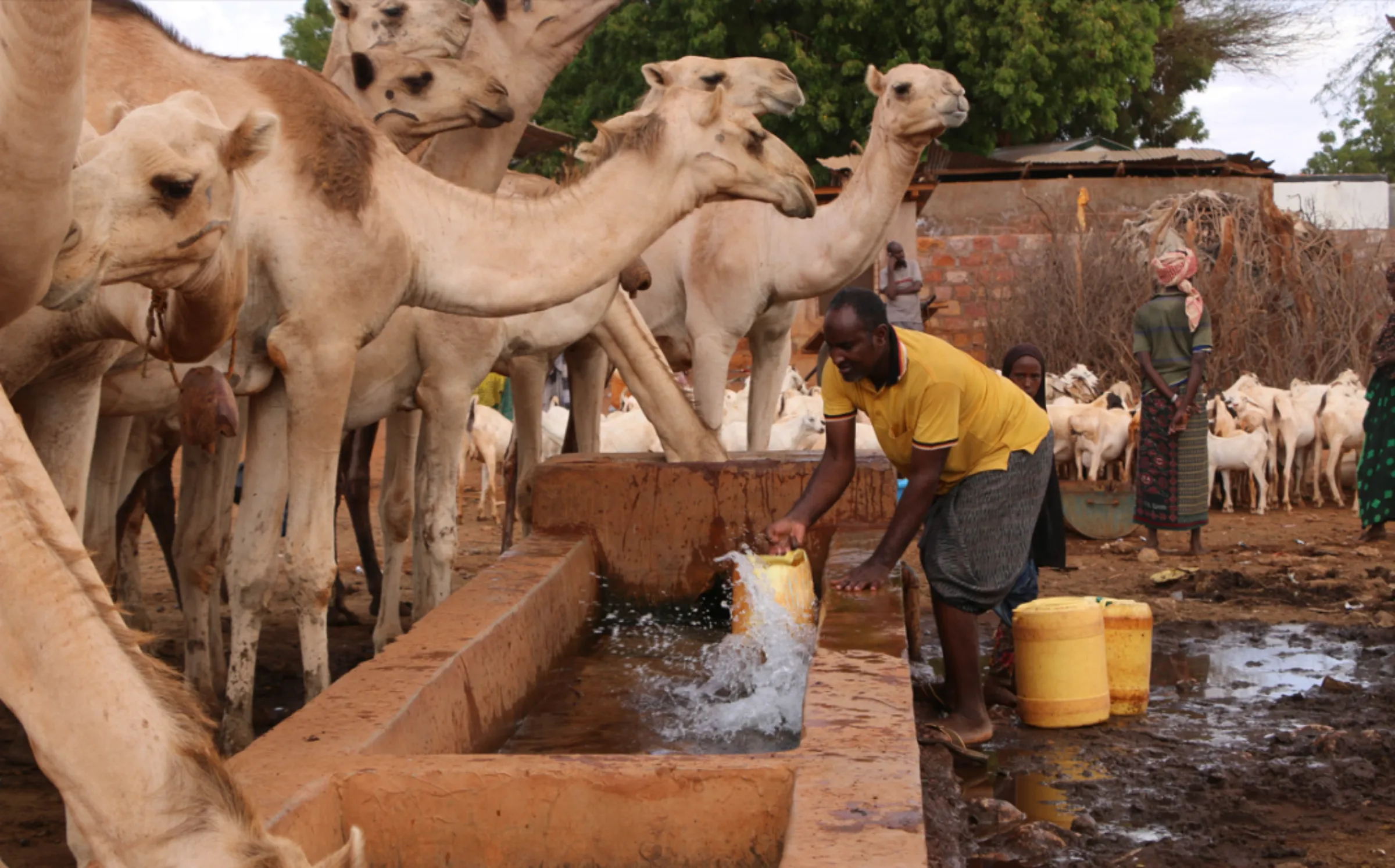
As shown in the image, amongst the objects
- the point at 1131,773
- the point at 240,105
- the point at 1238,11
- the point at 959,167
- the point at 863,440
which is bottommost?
the point at 1131,773

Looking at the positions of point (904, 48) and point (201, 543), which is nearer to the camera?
point (201, 543)

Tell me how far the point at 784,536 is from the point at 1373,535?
7531mm

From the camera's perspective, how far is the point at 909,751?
347 centimetres

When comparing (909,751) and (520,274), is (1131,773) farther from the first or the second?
(520,274)

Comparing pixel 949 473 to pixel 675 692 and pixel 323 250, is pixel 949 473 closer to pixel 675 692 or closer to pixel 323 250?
pixel 675 692

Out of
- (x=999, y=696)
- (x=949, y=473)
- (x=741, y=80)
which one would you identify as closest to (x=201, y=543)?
(x=949, y=473)

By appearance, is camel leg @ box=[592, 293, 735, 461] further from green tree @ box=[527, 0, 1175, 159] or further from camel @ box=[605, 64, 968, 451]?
green tree @ box=[527, 0, 1175, 159]

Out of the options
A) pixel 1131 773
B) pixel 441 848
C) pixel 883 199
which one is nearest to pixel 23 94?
pixel 441 848

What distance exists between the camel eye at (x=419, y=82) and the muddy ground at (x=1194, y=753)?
2.51 meters

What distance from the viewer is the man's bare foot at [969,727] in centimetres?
553

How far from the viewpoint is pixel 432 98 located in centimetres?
647

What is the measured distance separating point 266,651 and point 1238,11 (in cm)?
2973

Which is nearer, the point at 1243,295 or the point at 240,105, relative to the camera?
the point at 240,105

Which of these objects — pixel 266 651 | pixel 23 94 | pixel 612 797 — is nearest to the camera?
pixel 23 94
